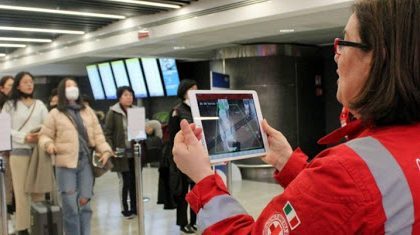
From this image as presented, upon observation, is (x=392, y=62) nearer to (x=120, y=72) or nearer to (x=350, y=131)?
(x=350, y=131)

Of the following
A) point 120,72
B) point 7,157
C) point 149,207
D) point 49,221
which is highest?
point 120,72

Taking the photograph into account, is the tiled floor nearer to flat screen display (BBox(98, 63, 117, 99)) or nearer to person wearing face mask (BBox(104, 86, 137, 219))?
person wearing face mask (BBox(104, 86, 137, 219))

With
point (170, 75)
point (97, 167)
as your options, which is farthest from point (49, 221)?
point (170, 75)

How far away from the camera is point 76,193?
12.8 feet

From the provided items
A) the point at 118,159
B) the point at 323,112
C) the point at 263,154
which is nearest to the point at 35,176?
the point at 118,159

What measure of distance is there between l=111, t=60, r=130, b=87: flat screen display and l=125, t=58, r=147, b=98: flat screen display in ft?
0.57

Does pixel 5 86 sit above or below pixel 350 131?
above

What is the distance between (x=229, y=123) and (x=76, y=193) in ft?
8.81

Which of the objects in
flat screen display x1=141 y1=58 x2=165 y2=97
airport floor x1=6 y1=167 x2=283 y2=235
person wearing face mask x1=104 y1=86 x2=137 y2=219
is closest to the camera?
airport floor x1=6 y1=167 x2=283 y2=235

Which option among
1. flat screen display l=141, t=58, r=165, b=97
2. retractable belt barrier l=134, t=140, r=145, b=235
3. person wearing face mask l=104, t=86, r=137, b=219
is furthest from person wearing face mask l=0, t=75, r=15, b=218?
flat screen display l=141, t=58, r=165, b=97

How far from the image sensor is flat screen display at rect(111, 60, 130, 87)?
38.9ft

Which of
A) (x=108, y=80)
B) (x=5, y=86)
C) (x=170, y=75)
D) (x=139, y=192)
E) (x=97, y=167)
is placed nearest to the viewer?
(x=139, y=192)

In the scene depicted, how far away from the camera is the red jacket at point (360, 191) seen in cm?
73

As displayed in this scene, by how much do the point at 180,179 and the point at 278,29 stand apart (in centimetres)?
328
